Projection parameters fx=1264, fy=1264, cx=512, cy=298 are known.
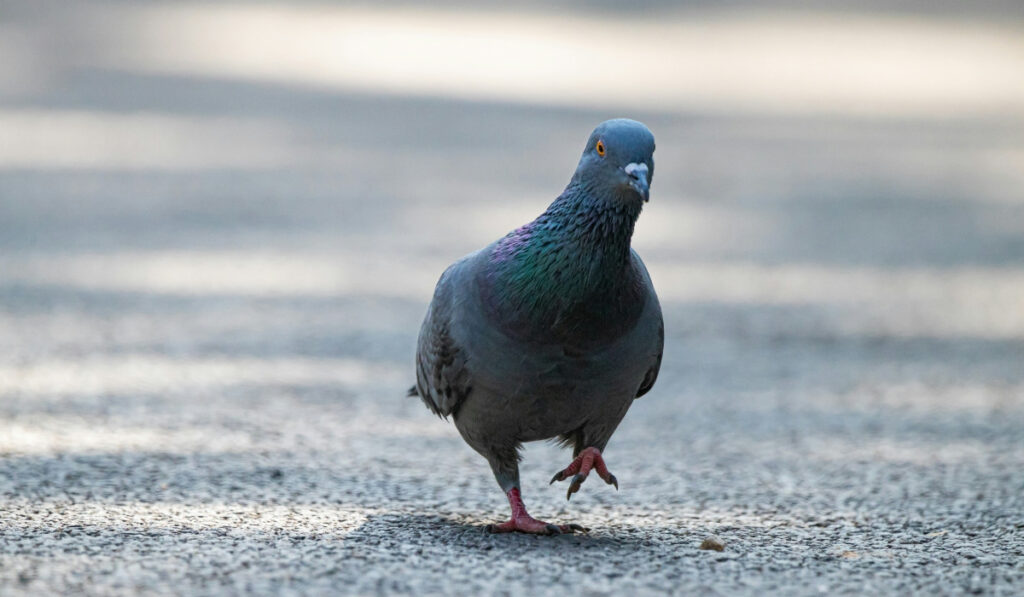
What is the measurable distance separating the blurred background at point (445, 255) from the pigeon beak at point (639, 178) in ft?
3.41

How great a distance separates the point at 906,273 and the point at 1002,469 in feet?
10.5

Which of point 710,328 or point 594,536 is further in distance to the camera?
point 710,328

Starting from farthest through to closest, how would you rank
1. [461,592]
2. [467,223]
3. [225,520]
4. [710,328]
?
[467,223], [710,328], [225,520], [461,592]

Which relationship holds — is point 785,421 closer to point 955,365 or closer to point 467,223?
point 955,365

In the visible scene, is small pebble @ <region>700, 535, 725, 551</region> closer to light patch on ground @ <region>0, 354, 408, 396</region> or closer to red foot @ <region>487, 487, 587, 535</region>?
red foot @ <region>487, 487, 587, 535</region>

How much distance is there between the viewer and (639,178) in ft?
9.54

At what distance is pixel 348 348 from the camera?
5652 millimetres

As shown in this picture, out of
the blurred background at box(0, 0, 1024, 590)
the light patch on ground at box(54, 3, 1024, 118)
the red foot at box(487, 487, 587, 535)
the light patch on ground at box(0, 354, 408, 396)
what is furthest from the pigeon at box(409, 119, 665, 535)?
the light patch on ground at box(54, 3, 1024, 118)

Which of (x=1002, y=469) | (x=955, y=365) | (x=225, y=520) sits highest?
(x=955, y=365)

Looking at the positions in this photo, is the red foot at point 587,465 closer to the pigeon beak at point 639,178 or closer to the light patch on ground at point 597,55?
the pigeon beak at point 639,178

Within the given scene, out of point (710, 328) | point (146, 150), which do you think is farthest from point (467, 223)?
point (146, 150)

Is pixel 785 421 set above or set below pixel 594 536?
above

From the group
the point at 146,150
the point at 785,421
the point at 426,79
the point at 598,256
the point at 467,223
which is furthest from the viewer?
the point at 426,79

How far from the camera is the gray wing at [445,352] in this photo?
3180 millimetres
